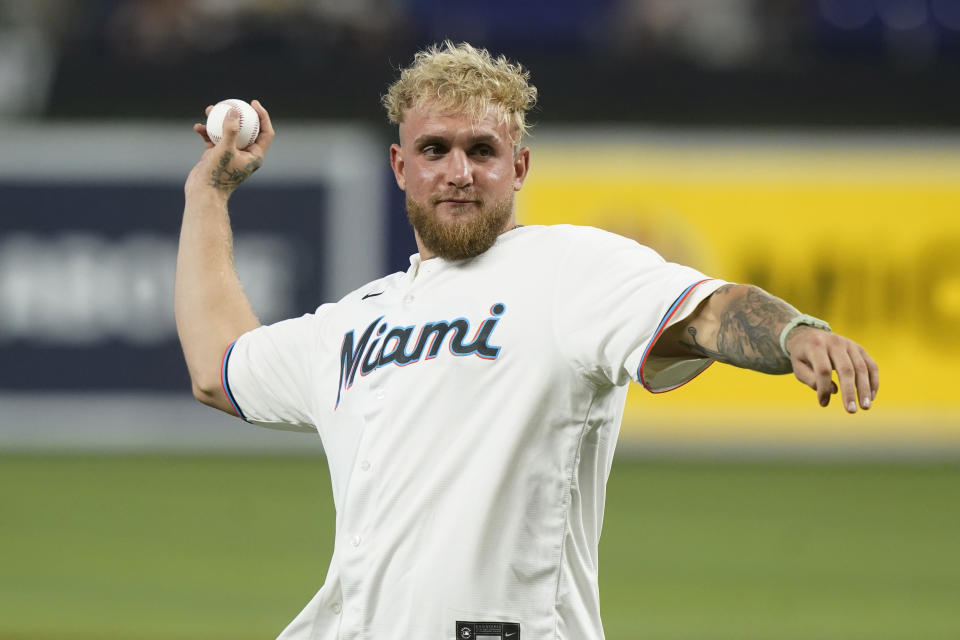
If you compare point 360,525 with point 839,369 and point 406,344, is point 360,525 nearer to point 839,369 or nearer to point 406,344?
point 406,344

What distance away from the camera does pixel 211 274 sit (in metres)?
4.12

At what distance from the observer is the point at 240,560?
952 centimetres

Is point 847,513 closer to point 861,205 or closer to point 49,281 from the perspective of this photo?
point 861,205

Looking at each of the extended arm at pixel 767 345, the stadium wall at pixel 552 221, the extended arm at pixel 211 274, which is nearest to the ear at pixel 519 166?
the extended arm at pixel 767 345

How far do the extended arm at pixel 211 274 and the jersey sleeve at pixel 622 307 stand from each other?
1.14 metres

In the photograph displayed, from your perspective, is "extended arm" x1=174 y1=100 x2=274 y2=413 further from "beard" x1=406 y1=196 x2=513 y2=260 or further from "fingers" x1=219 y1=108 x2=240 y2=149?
"beard" x1=406 y1=196 x2=513 y2=260

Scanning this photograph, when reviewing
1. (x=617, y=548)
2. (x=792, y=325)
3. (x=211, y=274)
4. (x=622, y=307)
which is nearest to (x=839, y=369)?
(x=792, y=325)

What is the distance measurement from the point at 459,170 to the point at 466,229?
5.5 inches

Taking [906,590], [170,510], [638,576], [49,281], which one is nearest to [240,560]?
[170,510]

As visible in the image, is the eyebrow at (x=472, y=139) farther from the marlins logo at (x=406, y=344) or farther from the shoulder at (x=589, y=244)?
the marlins logo at (x=406, y=344)

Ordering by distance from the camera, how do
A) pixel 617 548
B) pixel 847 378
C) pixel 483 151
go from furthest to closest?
pixel 617 548
pixel 483 151
pixel 847 378

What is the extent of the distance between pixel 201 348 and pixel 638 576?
18.2ft

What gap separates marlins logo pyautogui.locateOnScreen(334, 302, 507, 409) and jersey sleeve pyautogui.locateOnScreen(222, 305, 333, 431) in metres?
0.19

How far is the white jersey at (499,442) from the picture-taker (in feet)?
10.7
